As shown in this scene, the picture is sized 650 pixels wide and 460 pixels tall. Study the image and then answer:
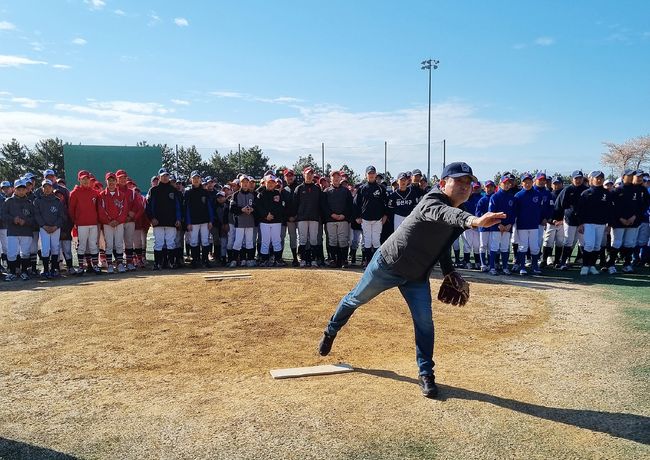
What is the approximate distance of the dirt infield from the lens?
3.53m

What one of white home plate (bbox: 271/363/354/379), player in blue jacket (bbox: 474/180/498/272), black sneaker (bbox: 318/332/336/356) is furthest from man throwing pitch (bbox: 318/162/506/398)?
player in blue jacket (bbox: 474/180/498/272)

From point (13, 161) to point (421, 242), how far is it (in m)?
42.2

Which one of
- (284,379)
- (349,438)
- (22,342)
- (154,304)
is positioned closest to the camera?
(349,438)

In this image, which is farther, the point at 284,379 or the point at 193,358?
the point at 193,358

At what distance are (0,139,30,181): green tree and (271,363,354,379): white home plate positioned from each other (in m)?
39.9

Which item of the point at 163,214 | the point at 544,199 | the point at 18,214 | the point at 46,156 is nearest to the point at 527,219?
the point at 544,199

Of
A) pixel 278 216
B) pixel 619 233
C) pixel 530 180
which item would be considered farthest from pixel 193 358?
pixel 619 233

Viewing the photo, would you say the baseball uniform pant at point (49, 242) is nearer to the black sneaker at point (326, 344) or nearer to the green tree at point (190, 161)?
the black sneaker at point (326, 344)

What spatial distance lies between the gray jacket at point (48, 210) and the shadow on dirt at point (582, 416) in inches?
376

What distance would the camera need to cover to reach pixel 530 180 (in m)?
11.0

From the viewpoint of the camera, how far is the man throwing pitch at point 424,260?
409 centimetres

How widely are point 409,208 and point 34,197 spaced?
861 cm

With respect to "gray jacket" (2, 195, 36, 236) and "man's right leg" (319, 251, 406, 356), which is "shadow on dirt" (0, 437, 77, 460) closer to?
"man's right leg" (319, 251, 406, 356)

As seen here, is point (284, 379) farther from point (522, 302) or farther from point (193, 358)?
point (522, 302)
